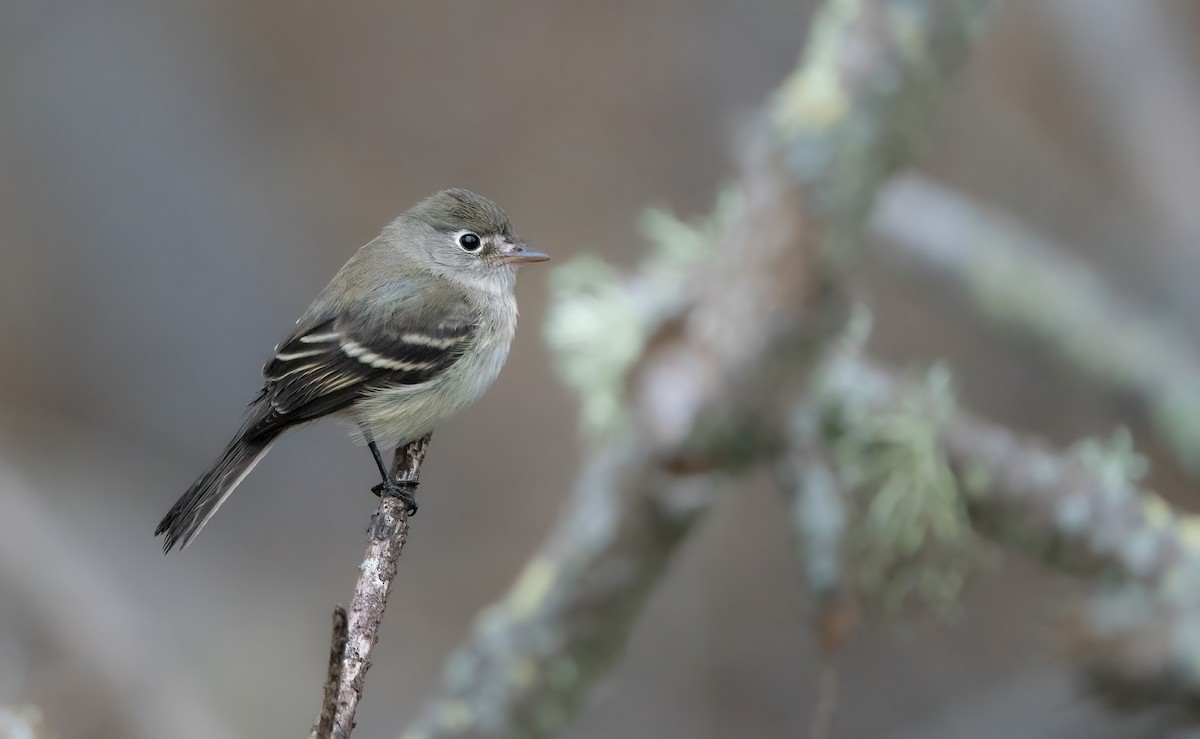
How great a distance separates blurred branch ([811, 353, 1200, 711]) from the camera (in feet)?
12.3

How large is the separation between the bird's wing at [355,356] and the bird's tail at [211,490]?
0.06 meters

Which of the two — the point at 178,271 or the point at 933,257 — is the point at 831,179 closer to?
the point at 933,257

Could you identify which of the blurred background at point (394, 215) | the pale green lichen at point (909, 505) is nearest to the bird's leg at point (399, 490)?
the pale green lichen at point (909, 505)

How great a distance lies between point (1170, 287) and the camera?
6.35m

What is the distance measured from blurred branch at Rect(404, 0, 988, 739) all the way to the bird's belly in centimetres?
54

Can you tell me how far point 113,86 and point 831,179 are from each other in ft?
21.3

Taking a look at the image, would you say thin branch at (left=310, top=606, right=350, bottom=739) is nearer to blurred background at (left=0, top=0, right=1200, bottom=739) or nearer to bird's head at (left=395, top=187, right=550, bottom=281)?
bird's head at (left=395, top=187, right=550, bottom=281)

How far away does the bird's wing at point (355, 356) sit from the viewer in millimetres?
3656

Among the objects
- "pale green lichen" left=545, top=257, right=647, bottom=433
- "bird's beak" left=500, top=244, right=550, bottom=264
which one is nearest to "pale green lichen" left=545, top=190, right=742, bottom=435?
"pale green lichen" left=545, top=257, right=647, bottom=433

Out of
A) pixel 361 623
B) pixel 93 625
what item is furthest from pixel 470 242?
pixel 93 625

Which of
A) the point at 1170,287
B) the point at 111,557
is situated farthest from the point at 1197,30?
the point at 111,557

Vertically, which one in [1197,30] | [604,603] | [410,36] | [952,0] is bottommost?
[604,603]

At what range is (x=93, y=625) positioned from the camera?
6055 mm

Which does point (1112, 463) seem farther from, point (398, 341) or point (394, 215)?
point (394, 215)
